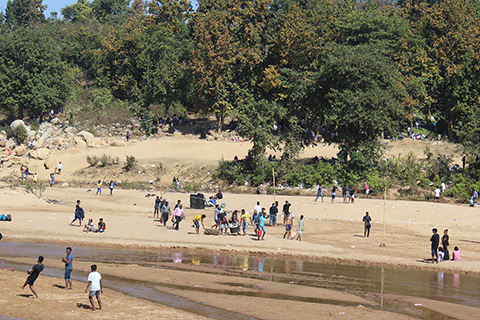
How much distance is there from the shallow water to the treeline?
21.1m

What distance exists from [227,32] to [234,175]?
1856 cm

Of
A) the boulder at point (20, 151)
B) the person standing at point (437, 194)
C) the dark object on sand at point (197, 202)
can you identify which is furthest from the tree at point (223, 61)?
the person standing at point (437, 194)

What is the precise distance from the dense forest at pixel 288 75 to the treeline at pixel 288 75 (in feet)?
0.39

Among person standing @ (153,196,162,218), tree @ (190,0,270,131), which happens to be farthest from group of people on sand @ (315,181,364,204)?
tree @ (190,0,270,131)

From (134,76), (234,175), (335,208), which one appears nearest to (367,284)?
(335,208)

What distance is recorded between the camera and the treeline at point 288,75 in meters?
44.0

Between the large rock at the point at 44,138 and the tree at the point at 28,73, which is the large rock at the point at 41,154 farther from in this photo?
the tree at the point at 28,73

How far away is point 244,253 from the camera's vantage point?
2495 cm

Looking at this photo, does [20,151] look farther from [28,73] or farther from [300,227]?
[300,227]

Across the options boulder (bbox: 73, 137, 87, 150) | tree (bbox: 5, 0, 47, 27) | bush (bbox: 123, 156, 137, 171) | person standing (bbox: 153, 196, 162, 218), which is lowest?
person standing (bbox: 153, 196, 162, 218)

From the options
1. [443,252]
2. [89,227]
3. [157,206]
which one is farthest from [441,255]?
[157,206]

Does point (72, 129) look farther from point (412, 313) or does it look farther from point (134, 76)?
point (412, 313)

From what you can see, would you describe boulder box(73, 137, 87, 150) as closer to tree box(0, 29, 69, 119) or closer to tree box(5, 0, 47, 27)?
tree box(0, 29, 69, 119)

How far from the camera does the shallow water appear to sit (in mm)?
18219
